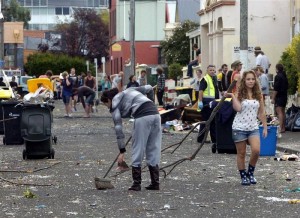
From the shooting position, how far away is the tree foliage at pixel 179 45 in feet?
204

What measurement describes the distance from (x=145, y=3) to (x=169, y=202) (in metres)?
65.0

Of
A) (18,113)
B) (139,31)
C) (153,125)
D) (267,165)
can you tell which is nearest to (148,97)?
(153,125)

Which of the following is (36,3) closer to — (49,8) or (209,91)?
(49,8)

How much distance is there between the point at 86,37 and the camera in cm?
9712

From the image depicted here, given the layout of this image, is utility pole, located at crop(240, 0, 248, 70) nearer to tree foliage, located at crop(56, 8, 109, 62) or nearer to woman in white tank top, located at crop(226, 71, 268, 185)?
woman in white tank top, located at crop(226, 71, 268, 185)

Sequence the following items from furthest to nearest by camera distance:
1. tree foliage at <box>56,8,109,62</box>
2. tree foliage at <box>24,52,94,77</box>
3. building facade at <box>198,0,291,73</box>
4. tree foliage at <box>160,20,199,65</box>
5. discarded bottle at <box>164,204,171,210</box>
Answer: tree foliage at <box>56,8,109,62</box>
tree foliage at <box>24,52,94,77</box>
tree foliage at <box>160,20,199,65</box>
building facade at <box>198,0,291,73</box>
discarded bottle at <box>164,204,171,210</box>

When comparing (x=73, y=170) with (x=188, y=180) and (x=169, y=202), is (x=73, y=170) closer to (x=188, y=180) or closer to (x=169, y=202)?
(x=188, y=180)

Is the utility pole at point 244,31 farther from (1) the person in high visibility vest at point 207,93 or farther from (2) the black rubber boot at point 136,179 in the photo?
(2) the black rubber boot at point 136,179

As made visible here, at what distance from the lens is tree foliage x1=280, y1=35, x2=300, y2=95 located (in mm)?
27084

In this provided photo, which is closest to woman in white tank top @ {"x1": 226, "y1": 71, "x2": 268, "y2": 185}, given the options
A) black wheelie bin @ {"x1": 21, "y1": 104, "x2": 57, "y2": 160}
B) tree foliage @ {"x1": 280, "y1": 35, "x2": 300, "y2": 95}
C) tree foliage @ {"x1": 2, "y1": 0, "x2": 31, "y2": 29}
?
black wheelie bin @ {"x1": 21, "y1": 104, "x2": 57, "y2": 160}

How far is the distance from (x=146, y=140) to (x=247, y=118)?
1710 mm

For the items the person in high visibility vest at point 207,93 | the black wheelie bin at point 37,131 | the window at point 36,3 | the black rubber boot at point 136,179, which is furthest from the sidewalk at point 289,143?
the window at point 36,3

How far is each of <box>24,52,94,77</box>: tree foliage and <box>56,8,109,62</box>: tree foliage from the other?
13.7m

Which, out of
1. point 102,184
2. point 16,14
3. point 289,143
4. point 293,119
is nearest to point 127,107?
point 102,184
